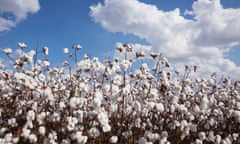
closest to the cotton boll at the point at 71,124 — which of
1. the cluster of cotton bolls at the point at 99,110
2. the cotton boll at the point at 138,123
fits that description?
the cluster of cotton bolls at the point at 99,110

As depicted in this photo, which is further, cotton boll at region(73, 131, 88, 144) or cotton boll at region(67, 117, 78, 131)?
cotton boll at region(67, 117, 78, 131)

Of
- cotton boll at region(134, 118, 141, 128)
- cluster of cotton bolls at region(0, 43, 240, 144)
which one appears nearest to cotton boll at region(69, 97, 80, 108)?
cluster of cotton bolls at region(0, 43, 240, 144)

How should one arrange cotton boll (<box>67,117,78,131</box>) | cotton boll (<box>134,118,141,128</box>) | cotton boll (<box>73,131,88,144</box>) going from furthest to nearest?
cotton boll (<box>134,118,141,128</box>) → cotton boll (<box>67,117,78,131</box>) → cotton boll (<box>73,131,88,144</box>)

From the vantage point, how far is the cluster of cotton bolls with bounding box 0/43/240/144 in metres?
4.95

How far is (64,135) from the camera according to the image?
5.29m

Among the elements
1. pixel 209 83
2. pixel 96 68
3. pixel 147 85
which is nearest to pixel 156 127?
pixel 147 85

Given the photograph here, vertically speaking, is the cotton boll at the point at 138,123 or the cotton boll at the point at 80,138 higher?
the cotton boll at the point at 138,123

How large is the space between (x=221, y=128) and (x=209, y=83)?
2.24 m

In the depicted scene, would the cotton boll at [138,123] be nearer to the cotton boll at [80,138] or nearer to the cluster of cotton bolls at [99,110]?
the cluster of cotton bolls at [99,110]

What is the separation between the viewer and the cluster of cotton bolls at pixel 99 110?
16.2ft

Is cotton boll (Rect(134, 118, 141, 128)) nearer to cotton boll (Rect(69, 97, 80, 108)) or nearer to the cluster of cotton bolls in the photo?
the cluster of cotton bolls

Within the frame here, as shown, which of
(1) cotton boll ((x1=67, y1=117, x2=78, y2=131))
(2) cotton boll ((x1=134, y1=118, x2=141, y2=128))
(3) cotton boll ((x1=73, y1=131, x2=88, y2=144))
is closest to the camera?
(3) cotton boll ((x1=73, y1=131, x2=88, y2=144))

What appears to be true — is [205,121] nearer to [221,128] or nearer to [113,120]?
[221,128]

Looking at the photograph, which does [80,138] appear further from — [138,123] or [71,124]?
[138,123]
